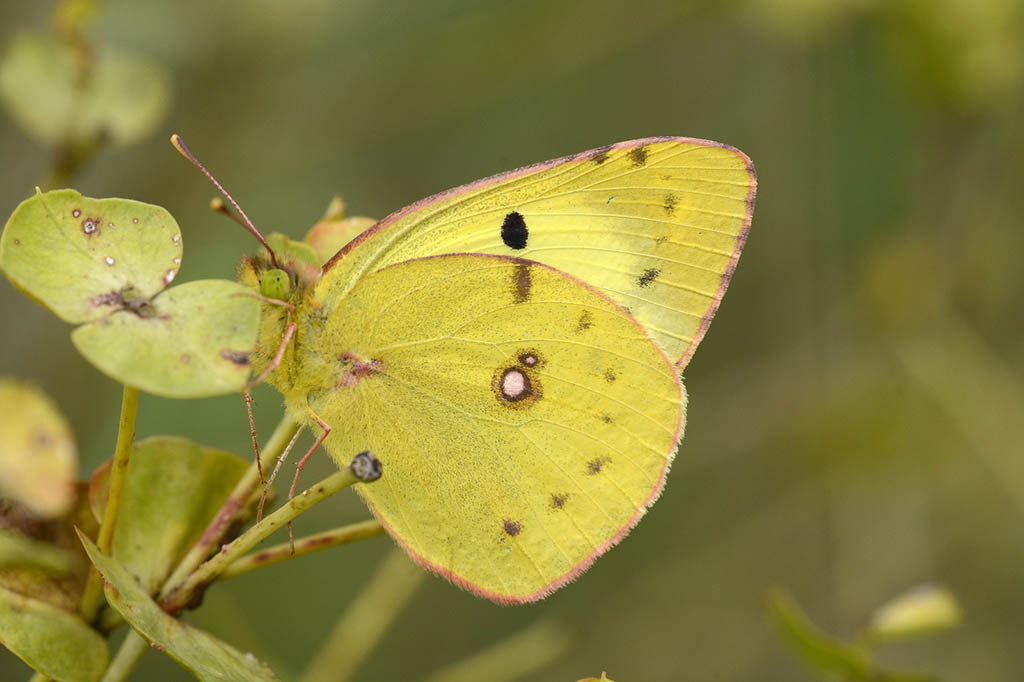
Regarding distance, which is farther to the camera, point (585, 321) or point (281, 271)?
point (585, 321)


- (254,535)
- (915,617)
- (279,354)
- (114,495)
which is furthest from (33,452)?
(915,617)

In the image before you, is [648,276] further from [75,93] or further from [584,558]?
[75,93]

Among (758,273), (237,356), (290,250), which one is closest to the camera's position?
(237,356)

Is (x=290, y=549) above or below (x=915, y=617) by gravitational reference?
above

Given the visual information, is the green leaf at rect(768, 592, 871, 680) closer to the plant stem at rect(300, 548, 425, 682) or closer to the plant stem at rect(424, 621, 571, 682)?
the plant stem at rect(424, 621, 571, 682)

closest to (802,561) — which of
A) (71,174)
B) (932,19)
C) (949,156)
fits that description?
(949,156)

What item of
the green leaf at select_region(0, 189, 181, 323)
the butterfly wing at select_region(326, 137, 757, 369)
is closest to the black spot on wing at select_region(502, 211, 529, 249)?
the butterfly wing at select_region(326, 137, 757, 369)

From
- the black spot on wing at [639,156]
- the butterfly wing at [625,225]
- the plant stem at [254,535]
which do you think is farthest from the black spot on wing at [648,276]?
the plant stem at [254,535]

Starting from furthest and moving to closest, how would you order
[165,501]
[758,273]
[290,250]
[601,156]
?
1. [758,273]
2. [601,156]
3. [290,250]
4. [165,501]
